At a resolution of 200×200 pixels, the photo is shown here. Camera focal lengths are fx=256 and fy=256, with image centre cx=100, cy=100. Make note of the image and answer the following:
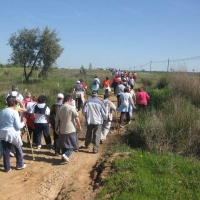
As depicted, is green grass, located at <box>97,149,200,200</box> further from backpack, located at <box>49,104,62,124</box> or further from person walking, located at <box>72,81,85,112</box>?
person walking, located at <box>72,81,85,112</box>

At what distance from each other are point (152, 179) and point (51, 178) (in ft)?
7.61

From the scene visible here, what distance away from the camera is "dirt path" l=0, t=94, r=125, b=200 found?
523 cm

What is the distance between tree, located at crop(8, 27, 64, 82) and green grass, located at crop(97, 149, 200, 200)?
2160 cm

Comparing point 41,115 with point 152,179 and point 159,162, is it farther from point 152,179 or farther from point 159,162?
point 152,179

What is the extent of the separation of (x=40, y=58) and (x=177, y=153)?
2186 cm

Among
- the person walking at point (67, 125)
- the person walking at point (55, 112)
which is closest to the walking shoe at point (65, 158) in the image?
the person walking at point (67, 125)

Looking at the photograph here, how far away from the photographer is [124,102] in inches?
404

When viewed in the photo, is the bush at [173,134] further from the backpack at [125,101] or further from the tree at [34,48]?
the tree at [34,48]

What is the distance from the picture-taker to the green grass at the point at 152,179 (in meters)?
4.70

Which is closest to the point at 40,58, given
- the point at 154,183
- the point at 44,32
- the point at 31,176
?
the point at 44,32

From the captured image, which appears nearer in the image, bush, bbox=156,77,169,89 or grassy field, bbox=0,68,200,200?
grassy field, bbox=0,68,200,200

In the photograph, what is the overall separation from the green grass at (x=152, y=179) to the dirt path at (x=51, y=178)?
54 cm

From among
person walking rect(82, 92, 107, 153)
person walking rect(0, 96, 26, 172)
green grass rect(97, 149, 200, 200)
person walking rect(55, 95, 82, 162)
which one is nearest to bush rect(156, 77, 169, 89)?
person walking rect(82, 92, 107, 153)

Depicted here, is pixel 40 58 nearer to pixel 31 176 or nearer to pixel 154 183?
pixel 31 176
